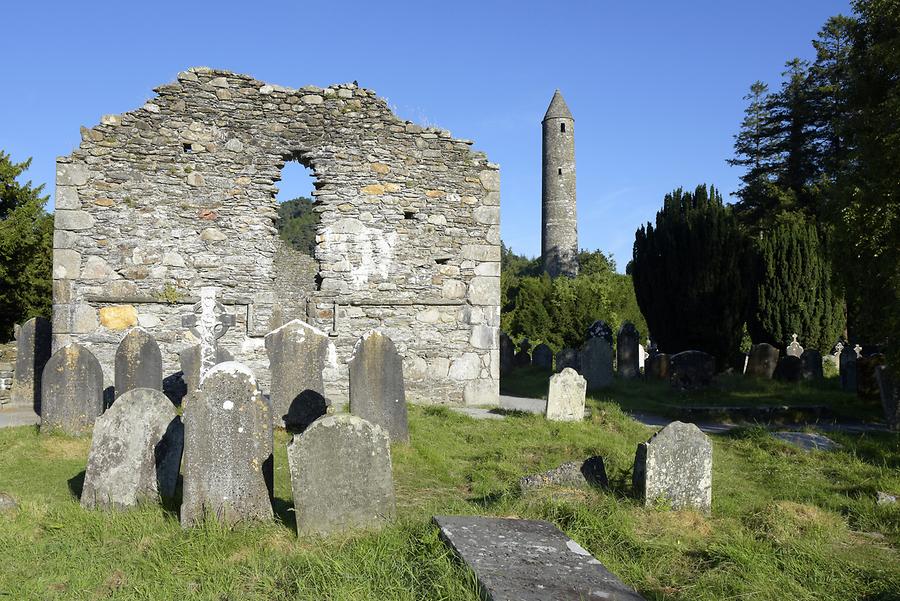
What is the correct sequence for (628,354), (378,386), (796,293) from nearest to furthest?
(378,386), (628,354), (796,293)

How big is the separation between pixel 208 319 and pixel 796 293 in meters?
15.2

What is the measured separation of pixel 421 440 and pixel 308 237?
3612 cm

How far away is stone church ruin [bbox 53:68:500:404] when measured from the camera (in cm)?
1085

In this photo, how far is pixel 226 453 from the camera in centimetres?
507

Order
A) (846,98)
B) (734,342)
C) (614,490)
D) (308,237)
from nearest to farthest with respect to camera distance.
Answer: (614,490) < (846,98) < (734,342) < (308,237)

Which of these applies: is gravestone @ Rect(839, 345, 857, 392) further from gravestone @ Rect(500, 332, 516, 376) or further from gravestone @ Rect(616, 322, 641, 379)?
gravestone @ Rect(500, 332, 516, 376)

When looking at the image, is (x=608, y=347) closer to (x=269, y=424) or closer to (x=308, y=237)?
(x=269, y=424)

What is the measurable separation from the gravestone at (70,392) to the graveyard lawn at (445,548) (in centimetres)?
90

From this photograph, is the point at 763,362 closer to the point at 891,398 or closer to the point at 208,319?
the point at 891,398

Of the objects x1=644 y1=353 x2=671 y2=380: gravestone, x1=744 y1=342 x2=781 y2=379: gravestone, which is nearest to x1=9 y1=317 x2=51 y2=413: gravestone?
x1=644 y1=353 x2=671 y2=380: gravestone

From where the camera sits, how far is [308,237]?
43.2m

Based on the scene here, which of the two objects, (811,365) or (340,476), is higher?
(811,365)

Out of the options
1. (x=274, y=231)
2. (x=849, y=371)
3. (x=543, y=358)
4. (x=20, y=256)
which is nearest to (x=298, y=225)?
(x=20, y=256)

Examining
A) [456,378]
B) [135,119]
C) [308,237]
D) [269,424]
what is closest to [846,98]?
[456,378]
